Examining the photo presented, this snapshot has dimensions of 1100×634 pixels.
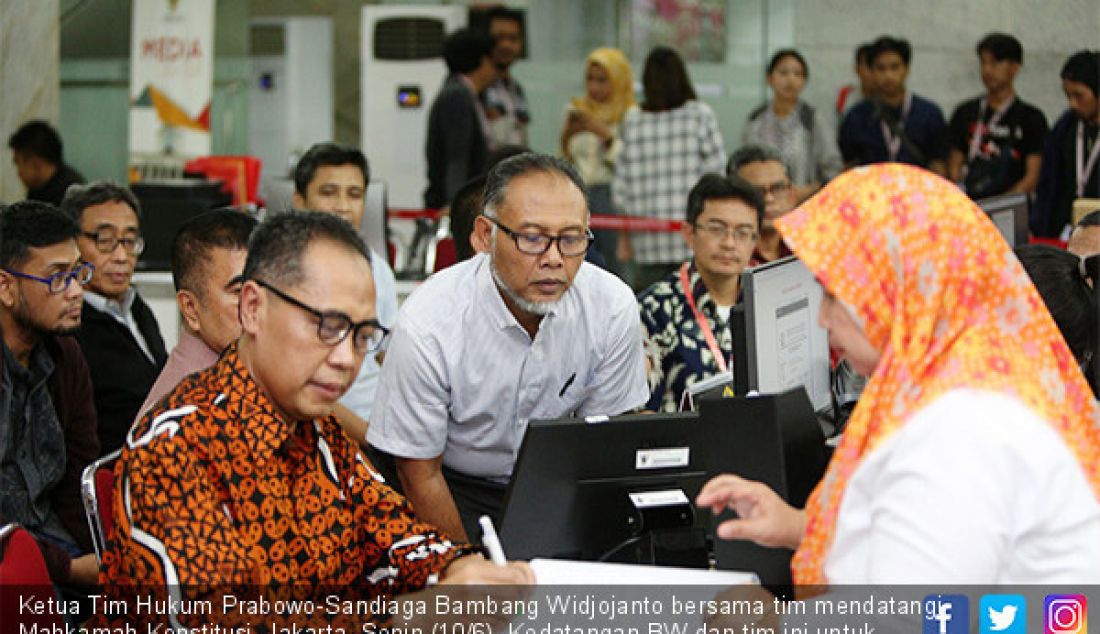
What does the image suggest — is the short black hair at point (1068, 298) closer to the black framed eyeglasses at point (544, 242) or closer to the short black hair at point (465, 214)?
the black framed eyeglasses at point (544, 242)

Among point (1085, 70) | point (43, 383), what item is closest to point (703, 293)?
point (43, 383)

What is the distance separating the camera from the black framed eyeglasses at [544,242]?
3170 millimetres

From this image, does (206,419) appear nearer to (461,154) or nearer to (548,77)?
(461,154)

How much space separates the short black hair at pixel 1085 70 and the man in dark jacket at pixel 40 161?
550 cm

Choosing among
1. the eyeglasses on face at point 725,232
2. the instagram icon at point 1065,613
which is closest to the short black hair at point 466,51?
the eyeglasses on face at point 725,232

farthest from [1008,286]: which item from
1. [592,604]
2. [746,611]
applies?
[592,604]

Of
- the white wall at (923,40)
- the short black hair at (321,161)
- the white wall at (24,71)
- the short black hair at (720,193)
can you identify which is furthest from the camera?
the white wall at (923,40)

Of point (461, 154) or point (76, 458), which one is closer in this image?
point (76, 458)

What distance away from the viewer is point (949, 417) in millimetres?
1842

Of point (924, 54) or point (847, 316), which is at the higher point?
point (924, 54)

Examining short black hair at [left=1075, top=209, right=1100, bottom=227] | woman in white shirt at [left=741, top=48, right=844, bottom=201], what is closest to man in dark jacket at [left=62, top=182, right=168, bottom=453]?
short black hair at [left=1075, top=209, right=1100, bottom=227]

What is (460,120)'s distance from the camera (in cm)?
754

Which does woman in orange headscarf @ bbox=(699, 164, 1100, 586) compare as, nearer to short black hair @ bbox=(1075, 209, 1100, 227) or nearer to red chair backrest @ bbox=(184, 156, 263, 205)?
short black hair @ bbox=(1075, 209, 1100, 227)

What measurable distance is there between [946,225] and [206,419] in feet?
3.75
